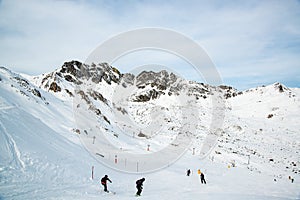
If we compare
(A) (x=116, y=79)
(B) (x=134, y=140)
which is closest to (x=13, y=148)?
(B) (x=134, y=140)

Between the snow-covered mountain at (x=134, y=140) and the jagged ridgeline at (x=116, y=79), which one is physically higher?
the jagged ridgeline at (x=116, y=79)

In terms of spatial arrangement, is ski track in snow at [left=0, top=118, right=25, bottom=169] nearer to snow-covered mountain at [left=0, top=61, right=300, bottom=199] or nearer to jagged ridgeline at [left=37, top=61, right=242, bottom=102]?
snow-covered mountain at [left=0, top=61, right=300, bottom=199]

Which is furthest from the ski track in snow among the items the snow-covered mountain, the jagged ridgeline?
the jagged ridgeline

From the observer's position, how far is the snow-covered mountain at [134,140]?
13.2 metres

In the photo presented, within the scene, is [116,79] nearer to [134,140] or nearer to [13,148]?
[134,140]

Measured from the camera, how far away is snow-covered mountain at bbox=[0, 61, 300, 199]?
1320 centimetres

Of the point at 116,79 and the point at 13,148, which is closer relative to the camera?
the point at 13,148

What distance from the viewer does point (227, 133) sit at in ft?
156

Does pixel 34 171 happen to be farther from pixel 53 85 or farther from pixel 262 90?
pixel 262 90

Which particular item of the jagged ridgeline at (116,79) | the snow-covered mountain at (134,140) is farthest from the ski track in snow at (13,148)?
the jagged ridgeline at (116,79)

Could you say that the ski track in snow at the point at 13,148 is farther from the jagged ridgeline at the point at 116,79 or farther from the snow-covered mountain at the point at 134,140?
the jagged ridgeline at the point at 116,79

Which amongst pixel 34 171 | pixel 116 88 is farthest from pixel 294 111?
pixel 34 171

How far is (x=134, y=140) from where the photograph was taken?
3388 cm

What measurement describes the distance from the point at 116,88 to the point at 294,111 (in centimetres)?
5687
